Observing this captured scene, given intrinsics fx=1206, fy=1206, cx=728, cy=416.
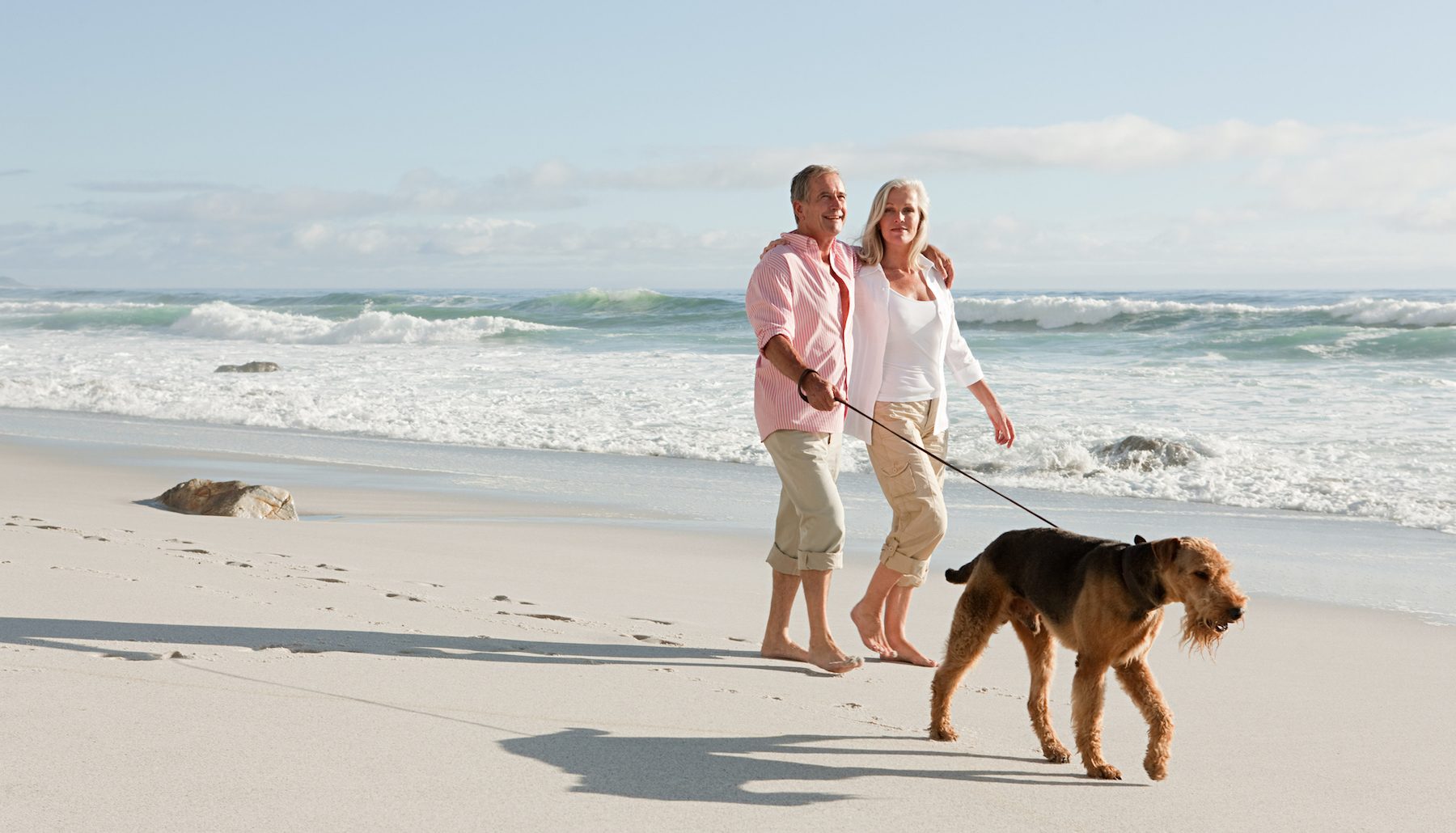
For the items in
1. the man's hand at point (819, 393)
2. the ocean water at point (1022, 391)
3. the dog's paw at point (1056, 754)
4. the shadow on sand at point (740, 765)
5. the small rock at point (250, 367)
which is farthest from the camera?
the small rock at point (250, 367)

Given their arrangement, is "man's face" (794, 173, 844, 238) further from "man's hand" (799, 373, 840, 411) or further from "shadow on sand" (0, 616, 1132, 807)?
"shadow on sand" (0, 616, 1132, 807)

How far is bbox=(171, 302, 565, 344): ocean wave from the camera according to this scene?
33.6 meters

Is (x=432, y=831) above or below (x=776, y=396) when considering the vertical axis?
below

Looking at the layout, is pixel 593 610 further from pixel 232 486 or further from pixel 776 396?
pixel 232 486

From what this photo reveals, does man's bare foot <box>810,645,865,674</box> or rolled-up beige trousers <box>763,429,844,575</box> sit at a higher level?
rolled-up beige trousers <box>763,429,844,575</box>

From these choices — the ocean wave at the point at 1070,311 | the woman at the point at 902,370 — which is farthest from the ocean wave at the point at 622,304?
the woman at the point at 902,370

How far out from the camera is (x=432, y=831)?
2.68 metres

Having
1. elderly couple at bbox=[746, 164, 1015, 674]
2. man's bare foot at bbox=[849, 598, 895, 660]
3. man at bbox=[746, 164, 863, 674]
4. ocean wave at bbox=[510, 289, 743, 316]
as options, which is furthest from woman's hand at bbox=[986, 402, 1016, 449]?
ocean wave at bbox=[510, 289, 743, 316]

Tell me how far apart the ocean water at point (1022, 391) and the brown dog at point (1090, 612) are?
5.56 metres

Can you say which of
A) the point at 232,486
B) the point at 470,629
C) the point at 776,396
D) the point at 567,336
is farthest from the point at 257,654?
the point at 567,336

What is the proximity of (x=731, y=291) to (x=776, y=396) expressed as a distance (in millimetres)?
65909

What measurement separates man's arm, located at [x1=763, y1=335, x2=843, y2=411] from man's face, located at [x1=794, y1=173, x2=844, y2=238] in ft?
1.48

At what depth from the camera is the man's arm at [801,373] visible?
401cm

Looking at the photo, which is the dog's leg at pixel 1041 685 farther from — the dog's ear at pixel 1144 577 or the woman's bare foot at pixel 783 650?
the woman's bare foot at pixel 783 650
